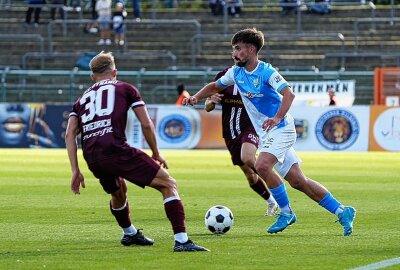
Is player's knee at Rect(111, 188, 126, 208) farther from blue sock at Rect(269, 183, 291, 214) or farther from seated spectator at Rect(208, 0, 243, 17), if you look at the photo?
seated spectator at Rect(208, 0, 243, 17)

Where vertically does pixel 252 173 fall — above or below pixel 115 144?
below

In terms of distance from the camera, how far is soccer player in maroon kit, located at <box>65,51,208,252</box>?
10.6 meters

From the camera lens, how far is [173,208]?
10.6 m

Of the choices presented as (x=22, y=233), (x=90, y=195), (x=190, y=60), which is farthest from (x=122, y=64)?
(x=22, y=233)

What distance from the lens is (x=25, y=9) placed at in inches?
1944

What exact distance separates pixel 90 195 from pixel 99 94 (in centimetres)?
777

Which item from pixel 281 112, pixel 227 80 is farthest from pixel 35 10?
pixel 281 112

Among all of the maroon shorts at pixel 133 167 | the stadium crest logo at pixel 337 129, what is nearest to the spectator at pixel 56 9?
the stadium crest logo at pixel 337 129

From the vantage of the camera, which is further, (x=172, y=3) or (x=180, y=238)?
(x=172, y=3)

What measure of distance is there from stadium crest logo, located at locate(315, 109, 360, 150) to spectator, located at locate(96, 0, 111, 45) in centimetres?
1361

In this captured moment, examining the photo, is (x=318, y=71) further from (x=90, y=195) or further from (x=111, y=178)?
(x=111, y=178)

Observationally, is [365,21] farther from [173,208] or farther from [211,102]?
[173,208]

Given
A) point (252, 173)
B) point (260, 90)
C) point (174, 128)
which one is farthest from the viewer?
point (174, 128)

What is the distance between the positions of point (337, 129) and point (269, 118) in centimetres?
2161
